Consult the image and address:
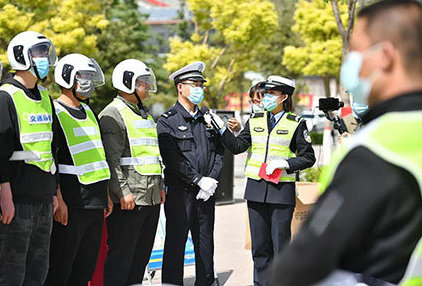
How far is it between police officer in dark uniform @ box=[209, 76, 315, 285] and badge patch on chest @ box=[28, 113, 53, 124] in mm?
1730

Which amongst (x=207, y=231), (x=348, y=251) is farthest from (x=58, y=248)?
(x=348, y=251)

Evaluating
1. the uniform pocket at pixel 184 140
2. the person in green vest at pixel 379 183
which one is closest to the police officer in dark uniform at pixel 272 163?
the uniform pocket at pixel 184 140

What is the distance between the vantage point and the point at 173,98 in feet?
111

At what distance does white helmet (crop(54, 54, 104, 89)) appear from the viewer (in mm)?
5047

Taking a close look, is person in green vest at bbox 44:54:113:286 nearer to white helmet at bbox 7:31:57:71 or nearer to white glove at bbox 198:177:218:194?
white helmet at bbox 7:31:57:71

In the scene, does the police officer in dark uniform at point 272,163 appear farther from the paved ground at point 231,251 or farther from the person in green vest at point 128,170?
the paved ground at point 231,251

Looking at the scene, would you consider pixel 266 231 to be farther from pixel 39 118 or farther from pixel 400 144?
pixel 400 144

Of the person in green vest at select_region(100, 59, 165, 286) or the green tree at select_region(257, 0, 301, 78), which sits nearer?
the person in green vest at select_region(100, 59, 165, 286)

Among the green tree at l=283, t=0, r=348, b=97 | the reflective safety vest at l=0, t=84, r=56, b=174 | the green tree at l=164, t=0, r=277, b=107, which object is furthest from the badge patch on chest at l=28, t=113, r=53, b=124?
the green tree at l=283, t=0, r=348, b=97

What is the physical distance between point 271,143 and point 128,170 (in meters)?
1.37

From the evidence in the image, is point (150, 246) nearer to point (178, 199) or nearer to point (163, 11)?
point (178, 199)

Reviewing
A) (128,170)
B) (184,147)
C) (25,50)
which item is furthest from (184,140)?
(25,50)

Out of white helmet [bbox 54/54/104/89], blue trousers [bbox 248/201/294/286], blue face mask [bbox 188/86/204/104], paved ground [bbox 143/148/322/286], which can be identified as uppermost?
white helmet [bbox 54/54/104/89]

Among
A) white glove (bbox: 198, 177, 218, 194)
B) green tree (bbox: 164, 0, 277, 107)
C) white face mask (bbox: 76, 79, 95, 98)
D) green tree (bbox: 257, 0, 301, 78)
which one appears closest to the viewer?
white face mask (bbox: 76, 79, 95, 98)
